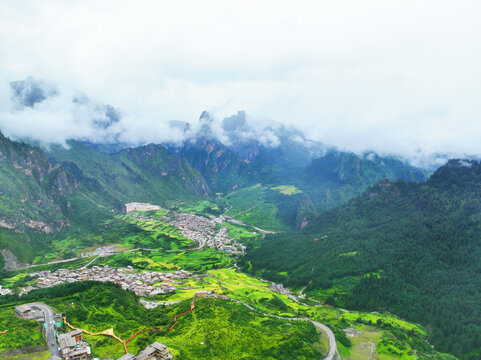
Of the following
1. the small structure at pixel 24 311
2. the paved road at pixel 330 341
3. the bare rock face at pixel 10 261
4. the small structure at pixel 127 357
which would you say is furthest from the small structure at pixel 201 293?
the bare rock face at pixel 10 261

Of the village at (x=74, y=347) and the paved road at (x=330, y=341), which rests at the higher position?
the village at (x=74, y=347)

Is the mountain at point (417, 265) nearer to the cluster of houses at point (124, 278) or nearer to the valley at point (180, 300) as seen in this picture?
the valley at point (180, 300)

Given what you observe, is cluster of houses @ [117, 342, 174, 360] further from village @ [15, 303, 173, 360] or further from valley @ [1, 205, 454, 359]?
valley @ [1, 205, 454, 359]

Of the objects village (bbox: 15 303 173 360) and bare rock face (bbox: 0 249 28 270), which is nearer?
village (bbox: 15 303 173 360)

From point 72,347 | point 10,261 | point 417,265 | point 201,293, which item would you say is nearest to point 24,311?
point 72,347

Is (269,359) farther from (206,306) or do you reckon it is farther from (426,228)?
(426,228)

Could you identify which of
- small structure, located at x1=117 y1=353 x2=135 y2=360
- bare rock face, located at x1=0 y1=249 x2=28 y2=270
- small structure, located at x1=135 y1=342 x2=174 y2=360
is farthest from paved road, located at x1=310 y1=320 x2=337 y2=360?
bare rock face, located at x1=0 y1=249 x2=28 y2=270
